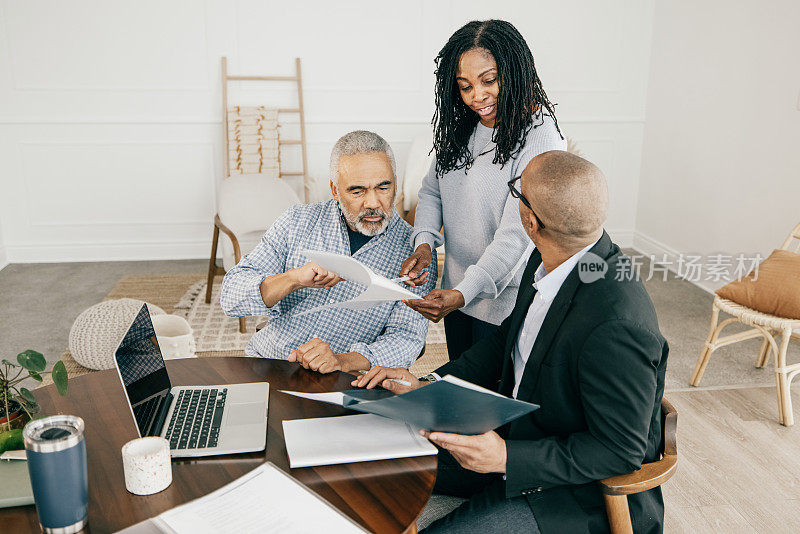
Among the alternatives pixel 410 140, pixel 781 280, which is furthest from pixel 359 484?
pixel 410 140

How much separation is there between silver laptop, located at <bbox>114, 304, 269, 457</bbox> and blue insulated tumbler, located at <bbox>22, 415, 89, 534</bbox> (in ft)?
0.69

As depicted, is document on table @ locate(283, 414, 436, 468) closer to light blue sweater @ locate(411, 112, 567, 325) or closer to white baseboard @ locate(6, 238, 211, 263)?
light blue sweater @ locate(411, 112, 567, 325)

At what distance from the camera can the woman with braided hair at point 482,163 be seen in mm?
1883

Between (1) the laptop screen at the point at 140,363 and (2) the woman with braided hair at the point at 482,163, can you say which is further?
(2) the woman with braided hair at the point at 482,163

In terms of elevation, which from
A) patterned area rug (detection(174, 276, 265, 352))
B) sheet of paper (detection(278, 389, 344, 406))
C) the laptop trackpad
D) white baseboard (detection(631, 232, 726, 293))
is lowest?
patterned area rug (detection(174, 276, 265, 352))

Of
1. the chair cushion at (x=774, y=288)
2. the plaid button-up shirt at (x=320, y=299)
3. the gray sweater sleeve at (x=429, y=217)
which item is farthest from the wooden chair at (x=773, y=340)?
the plaid button-up shirt at (x=320, y=299)

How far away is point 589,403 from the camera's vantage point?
123cm

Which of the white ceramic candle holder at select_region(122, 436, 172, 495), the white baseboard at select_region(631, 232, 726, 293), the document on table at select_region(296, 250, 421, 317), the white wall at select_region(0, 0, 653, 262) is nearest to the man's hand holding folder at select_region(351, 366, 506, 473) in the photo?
the document on table at select_region(296, 250, 421, 317)

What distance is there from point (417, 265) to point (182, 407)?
0.80 metres

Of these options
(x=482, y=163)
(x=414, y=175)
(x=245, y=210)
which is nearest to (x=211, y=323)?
(x=245, y=210)

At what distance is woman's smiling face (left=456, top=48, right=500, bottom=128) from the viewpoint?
6.24ft

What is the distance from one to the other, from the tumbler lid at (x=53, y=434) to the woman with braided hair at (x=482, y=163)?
960mm

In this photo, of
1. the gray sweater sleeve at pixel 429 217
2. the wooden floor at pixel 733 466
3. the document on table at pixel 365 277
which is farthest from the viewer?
the wooden floor at pixel 733 466

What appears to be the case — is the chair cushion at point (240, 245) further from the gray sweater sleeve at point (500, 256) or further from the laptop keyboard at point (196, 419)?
the laptop keyboard at point (196, 419)
